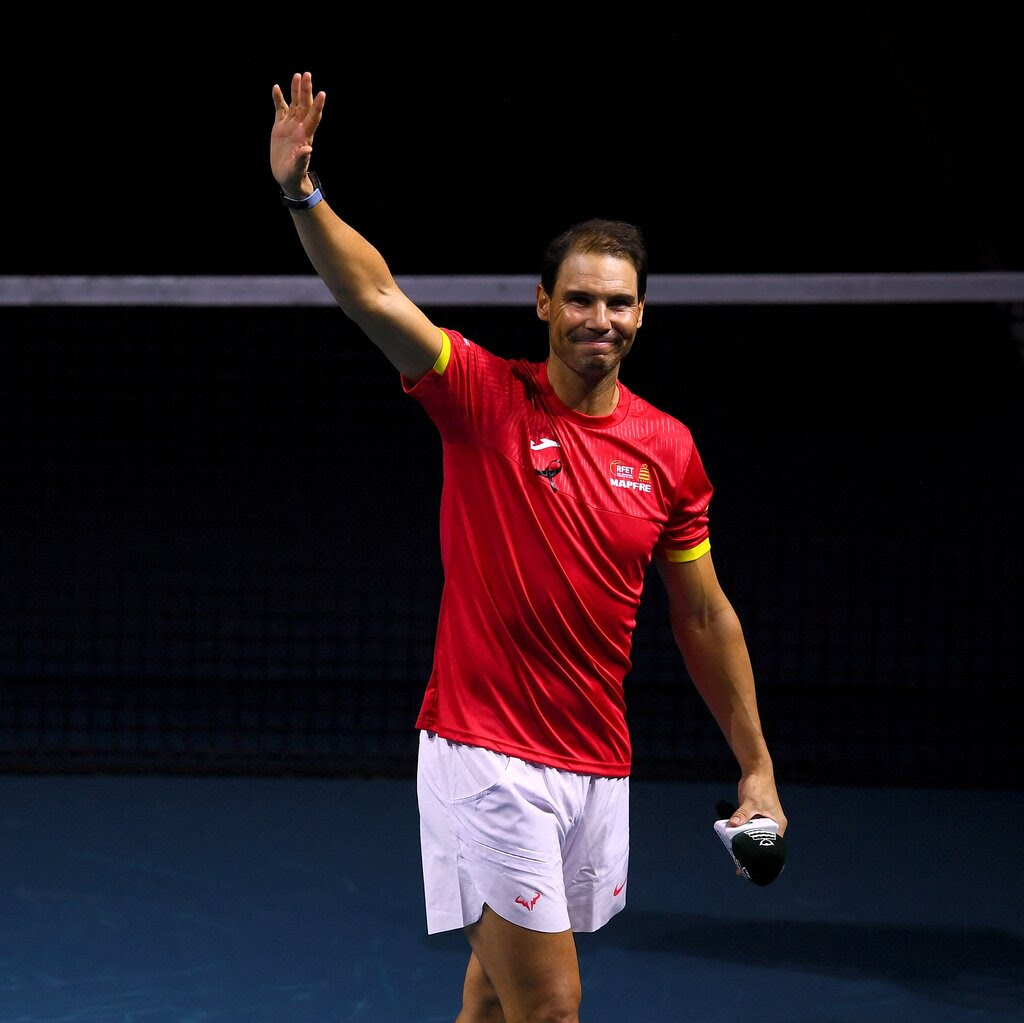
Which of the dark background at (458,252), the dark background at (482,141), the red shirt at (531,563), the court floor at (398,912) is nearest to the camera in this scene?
the red shirt at (531,563)

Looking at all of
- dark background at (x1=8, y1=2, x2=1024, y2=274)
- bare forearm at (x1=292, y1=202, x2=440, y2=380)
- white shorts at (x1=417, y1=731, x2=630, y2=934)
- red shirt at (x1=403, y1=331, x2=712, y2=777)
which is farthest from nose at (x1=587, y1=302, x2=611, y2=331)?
dark background at (x1=8, y1=2, x2=1024, y2=274)

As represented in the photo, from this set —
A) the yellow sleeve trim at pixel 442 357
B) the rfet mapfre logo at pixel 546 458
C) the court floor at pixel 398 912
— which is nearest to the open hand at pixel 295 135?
the yellow sleeve trim at pixel 442 357

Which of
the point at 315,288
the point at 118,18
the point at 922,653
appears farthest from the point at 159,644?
the point at 118,18

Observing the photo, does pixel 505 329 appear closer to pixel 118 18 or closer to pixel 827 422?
pixel 827 422

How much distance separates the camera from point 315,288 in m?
6.82

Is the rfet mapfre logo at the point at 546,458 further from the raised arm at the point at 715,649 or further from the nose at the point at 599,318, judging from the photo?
the raised arm at the point at 715,649

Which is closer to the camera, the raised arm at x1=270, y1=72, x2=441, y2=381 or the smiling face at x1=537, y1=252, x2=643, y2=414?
the raised arm at x1=270, y1=72, x2=441, y2=381

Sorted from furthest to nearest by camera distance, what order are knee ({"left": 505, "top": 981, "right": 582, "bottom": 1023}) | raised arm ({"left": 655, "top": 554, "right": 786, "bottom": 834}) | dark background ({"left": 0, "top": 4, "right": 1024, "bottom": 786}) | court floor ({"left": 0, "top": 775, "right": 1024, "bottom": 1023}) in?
1. dark background ({"left": 0, "top": 4, "right": 1024, "bottom": 786})
2. court floor ({"left": 0, "top": 775, "right": 1024, "bottom": 1023})
3. raised arm ({"left": 655, "top": 554, "right": 786, "bottom": 834})
4. knee ({"left": 505, "top": 981, "right": 582, "bottom": 1023})

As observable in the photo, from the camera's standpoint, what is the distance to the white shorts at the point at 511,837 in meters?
2.90

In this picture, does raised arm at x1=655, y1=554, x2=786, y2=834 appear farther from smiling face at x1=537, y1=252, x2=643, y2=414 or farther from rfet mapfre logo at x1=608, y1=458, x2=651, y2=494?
smiling face at x1=537, y1=252, x2=643, y2=414

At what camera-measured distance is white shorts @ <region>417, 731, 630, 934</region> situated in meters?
2.90

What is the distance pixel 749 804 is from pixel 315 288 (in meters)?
4.42

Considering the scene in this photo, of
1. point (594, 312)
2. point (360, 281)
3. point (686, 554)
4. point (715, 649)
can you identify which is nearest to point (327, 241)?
point (360, 281)

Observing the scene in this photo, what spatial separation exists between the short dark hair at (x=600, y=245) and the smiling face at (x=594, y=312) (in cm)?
2
